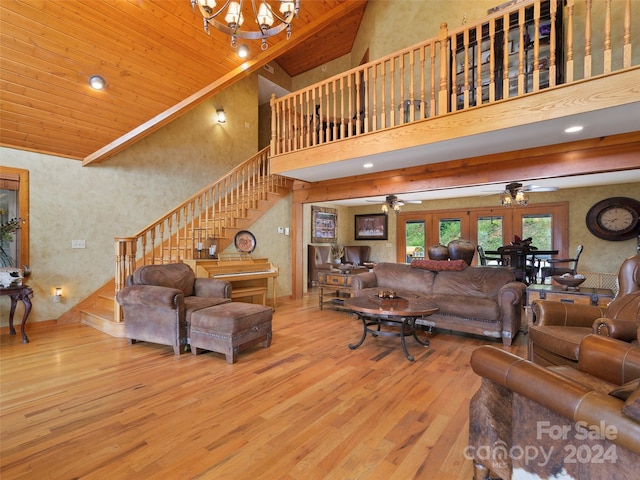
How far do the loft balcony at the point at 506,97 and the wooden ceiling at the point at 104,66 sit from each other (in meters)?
1.33

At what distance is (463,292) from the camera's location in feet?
13.4

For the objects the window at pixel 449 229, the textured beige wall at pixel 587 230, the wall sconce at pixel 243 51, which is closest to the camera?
the wall sconce at pixel 243 51

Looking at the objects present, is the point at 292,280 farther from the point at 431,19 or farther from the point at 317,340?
the point at 431,19

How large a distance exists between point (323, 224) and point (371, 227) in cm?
159

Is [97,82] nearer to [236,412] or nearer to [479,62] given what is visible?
[236,412]

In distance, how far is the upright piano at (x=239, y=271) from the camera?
4.44 metres

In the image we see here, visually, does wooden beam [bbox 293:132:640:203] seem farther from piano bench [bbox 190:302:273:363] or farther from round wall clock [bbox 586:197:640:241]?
round wall clock [bbox 586:197:640:241]

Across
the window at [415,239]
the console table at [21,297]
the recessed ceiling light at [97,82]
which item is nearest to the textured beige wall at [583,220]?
the window at [415,239]

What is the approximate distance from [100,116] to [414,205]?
725cm

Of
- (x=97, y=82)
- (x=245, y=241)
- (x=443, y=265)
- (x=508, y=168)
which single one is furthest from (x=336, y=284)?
(x=97, y=82)

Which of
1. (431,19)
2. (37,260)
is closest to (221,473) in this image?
(37,260)

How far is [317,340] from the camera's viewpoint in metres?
3.60

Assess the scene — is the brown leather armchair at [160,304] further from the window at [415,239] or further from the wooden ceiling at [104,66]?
the window at [415,239]

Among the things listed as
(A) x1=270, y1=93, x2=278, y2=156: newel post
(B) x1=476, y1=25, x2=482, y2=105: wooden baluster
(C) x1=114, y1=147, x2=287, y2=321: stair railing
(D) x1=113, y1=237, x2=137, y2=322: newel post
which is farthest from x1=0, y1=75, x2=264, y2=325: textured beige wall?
(B) x1=476, y1=25, x2=482, y2=105: wooden baluster
